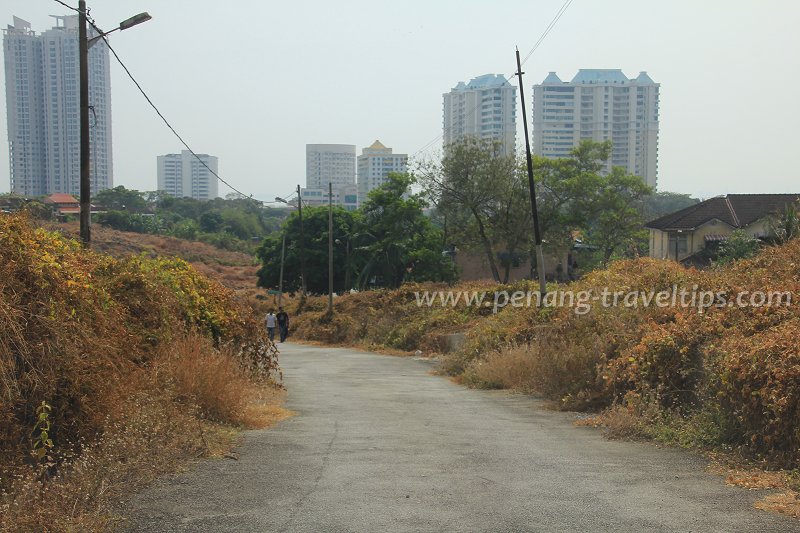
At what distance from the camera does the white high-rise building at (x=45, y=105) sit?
39.9 metres

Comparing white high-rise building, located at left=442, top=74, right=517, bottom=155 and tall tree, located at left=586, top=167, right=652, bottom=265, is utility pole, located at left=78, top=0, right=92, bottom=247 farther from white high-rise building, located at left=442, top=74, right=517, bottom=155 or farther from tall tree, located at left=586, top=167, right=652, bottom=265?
white high-rise building, located at left=442, top=74, right=517, bottom=155

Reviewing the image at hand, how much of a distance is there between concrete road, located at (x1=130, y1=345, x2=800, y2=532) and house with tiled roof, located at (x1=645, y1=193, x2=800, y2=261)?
41.1 m

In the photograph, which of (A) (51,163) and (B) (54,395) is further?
(A) (51,163)

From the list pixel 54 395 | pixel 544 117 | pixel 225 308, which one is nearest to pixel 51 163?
pixel 225 308

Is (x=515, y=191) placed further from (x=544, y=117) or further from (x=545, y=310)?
(x=544, y=117)

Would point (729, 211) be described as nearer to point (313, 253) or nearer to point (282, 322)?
point (282, 322)

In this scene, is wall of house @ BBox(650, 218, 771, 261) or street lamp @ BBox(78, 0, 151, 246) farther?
wall of house @ BBox(650, 218, 771, 261)

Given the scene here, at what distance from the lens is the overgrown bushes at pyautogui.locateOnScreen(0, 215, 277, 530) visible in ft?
20.9

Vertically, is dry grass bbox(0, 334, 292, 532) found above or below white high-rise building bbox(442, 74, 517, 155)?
below

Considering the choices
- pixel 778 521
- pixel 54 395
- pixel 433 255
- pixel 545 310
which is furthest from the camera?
pixel 433 255

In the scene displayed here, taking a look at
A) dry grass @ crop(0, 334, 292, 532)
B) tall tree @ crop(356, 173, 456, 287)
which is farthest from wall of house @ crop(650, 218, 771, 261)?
dry grass @ crop(0, 334, 292, 532)

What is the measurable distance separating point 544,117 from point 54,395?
142826mm

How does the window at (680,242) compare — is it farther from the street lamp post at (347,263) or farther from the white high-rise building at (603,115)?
the white high-rise building at (603,115)

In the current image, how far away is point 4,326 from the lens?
21.3 ft
